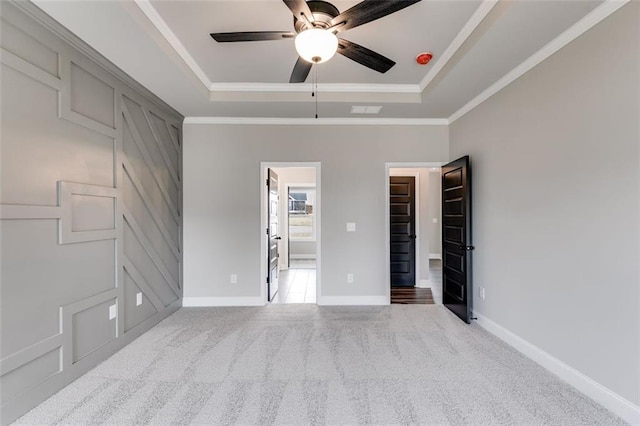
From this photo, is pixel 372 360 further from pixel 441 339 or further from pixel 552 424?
pixel 552 424

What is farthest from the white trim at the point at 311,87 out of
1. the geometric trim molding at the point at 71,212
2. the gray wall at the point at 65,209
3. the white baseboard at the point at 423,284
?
the white baseboard at the point at 423,284

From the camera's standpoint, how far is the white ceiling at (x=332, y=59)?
2.00m

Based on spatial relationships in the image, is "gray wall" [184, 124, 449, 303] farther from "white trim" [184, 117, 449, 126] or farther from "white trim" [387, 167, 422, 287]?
"white trim" [387, 167, 422, 287]

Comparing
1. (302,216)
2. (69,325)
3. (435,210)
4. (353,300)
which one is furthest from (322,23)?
(435,210)

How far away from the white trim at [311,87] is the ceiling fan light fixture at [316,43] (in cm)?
162

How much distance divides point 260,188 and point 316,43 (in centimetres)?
258

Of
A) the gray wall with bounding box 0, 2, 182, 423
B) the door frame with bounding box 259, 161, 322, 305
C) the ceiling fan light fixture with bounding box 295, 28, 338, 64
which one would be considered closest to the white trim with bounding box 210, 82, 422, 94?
the gray wall with bounding box 0, 2, 182, 423

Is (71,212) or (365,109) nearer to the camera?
(71,212)

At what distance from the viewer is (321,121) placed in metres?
4.04

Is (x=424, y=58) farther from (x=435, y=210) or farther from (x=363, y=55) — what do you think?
(x=435, y=210)

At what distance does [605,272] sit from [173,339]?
12.0 feet

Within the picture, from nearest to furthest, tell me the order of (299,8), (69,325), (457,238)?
(299,8) → (69,325) → (457,238)

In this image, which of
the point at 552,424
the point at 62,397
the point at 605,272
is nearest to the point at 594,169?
the point at 605,272

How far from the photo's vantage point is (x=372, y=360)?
253 cm
